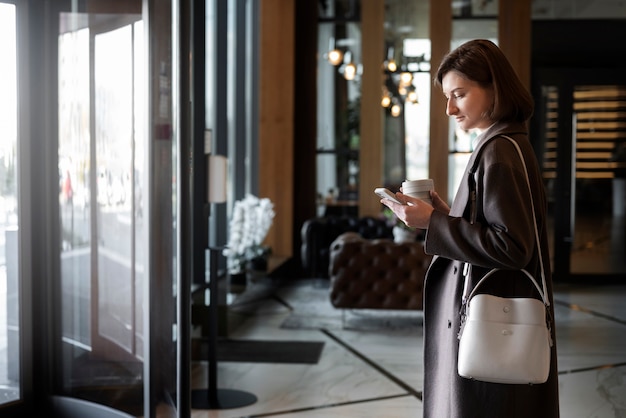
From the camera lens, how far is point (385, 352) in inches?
227

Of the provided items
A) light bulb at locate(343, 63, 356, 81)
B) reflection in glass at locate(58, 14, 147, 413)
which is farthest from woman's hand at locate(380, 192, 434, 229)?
light bulb at locate(343, 63, 356, 81)

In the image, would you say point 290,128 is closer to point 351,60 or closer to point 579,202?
point 351,60

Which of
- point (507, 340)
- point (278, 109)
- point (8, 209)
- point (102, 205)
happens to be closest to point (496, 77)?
point (507, 340)

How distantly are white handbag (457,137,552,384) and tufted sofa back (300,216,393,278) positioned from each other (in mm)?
7132

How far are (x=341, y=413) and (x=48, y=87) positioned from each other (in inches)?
85.2

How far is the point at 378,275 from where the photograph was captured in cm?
662

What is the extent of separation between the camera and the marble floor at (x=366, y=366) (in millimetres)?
4348

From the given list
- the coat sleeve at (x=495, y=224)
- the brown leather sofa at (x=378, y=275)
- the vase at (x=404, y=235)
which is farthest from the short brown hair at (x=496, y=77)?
the vase at (x=404, y=235)

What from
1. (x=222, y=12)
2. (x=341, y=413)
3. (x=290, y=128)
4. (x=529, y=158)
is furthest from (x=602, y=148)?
(x=529, y=158)

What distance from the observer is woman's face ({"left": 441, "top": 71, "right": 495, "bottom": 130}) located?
6.89 feet

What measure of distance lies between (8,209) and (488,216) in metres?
2.49

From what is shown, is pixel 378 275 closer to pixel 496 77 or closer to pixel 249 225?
pixel 249 225

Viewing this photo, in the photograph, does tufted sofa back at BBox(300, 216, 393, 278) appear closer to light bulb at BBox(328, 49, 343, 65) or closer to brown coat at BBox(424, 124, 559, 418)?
light bulb at BBox(328, 49, 343, 65)

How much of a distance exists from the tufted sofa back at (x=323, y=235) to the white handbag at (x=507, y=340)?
7.13 metres
